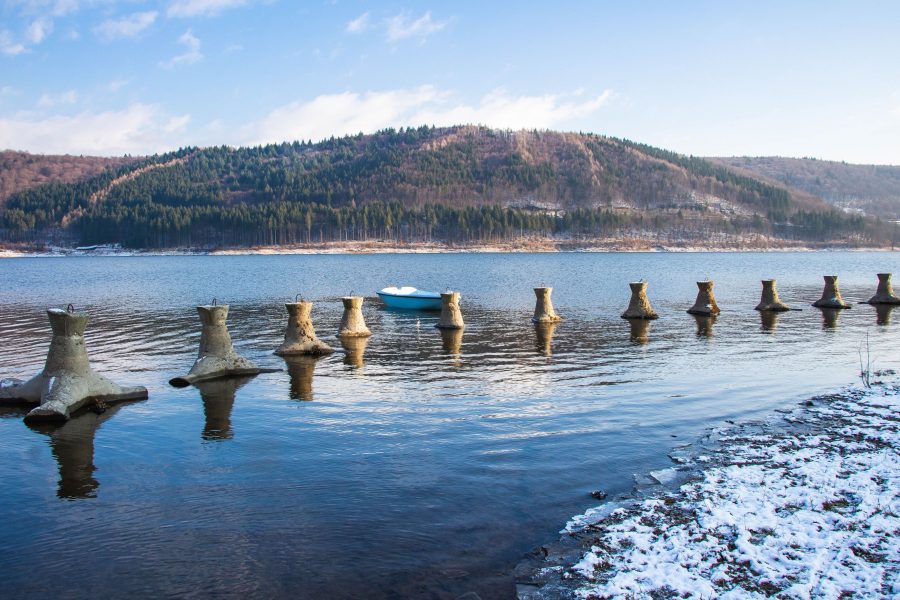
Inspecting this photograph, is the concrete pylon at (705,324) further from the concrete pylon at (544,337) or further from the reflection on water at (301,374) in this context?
the reflection on water at (301,374)

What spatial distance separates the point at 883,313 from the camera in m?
34.9

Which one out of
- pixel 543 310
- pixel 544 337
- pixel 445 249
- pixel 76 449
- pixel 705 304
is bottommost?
pixel 76 449

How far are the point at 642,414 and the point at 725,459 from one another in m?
3.33

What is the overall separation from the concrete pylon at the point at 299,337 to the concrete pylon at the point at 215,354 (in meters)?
3.03

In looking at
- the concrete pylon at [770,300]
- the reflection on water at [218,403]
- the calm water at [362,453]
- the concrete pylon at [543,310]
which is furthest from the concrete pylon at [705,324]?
the reflection on water at [218,403]

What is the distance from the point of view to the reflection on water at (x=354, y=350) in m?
21.1

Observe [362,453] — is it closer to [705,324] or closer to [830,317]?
[705,324]

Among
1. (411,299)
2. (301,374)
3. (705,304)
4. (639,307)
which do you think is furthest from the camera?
(411,299)

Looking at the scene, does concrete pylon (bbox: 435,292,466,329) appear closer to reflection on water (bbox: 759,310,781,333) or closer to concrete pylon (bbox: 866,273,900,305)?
reflection on water (bbox: 759,310,781,333)

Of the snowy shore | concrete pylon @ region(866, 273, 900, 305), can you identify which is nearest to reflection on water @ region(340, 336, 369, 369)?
the snowy shore

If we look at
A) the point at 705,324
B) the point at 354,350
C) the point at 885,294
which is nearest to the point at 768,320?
the point at 705,324

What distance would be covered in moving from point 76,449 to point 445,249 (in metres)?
165

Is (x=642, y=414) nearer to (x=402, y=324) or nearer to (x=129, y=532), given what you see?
(x=129, y=532)

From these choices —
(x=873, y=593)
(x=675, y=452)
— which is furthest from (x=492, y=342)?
(x=873, y=593)
